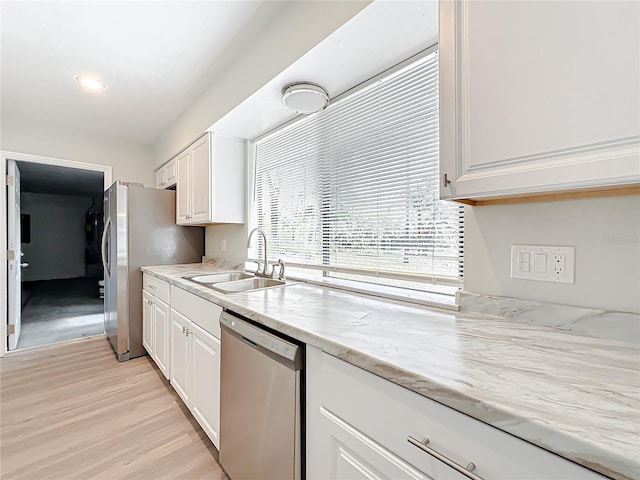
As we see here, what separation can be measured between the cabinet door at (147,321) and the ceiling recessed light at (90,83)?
1.85 m

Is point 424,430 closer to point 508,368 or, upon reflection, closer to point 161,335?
point 508,368

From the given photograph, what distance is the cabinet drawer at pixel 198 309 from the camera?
1500mm

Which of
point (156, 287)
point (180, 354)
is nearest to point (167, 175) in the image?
point (156, 287)

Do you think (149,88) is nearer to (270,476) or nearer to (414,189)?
(414,189)

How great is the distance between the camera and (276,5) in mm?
1544

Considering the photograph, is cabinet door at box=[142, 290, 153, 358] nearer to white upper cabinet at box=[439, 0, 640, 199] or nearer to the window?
the window

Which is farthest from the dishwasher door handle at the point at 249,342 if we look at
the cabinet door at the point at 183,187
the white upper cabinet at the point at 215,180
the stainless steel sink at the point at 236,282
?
the cabinet door at the point at 183,187

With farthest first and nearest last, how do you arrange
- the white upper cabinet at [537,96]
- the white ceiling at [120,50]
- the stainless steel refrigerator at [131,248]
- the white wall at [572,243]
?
the stainless steel refrigerator at [131,248]
the white ceiling at [120,50]
the white wall at [572,243]
the white upper cabinet at [537,96]

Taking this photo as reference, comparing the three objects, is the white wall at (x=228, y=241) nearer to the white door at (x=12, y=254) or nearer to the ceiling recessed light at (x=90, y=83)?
the ceiling recessed light at (x=90, y=83)

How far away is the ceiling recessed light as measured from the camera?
230 cm

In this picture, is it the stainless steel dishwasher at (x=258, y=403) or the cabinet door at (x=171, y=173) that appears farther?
the cabinet door at (x=171, y=173)

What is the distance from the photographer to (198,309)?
1.69 meters

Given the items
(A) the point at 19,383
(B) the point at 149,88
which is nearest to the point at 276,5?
(B) the point at 149,88

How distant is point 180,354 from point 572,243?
7.17 ft
